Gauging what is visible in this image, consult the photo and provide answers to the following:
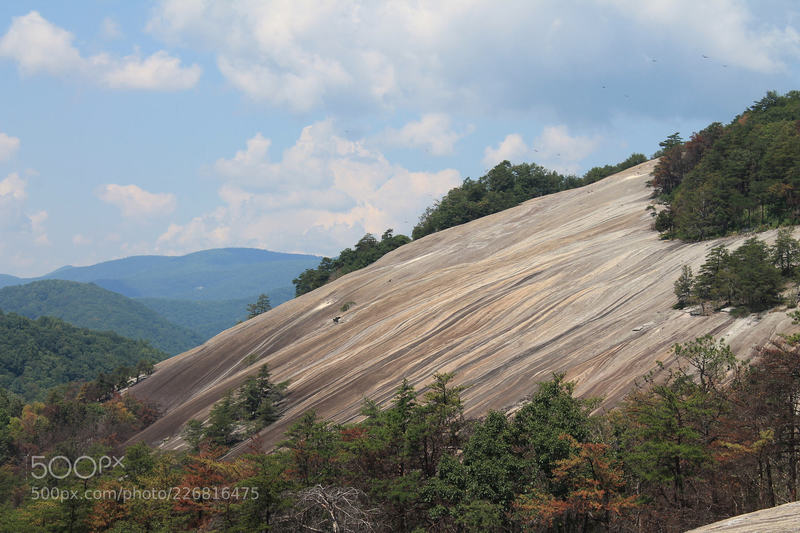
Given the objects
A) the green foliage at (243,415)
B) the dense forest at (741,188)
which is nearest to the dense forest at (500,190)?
the dense forest at (741,188)

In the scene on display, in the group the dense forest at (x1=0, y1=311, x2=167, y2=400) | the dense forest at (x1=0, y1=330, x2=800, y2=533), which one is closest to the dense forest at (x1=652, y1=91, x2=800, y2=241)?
the dense forest at (x1=0, y1=330, x2=800, y2=533)

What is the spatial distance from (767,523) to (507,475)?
878 cm

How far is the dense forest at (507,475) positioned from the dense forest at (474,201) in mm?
68943

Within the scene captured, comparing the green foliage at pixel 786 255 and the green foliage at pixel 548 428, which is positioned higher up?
the green foliage at pixel 786 255

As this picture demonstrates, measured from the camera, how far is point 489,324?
137ft

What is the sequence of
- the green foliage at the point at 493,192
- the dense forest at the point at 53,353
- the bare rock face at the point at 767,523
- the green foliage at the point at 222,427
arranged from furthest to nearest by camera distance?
1. the dense forest at the point at 53,353
2. the green foliage at the point at 493,192
3. the green foliage at the point at 222,427
4. the bare rock face at the point at 767,523

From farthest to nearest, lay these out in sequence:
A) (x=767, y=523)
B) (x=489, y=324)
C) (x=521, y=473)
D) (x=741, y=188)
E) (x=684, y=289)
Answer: (x=741, y=188) → (x=489, y=324) → (x=684, y=289) → (x=521, y=473) → (x=767, y=523)

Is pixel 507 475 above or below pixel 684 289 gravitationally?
below

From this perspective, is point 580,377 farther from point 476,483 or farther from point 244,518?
point 244,518

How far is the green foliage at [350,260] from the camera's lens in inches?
3765

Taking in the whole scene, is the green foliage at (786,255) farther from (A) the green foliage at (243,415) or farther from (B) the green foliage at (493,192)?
(B) the green foliage at (493,192)

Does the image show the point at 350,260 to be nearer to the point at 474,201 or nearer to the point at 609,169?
the point at 474,201

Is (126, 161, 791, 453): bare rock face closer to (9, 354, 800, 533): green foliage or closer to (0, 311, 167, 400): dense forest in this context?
(9, 354, 800, 533): green foliage

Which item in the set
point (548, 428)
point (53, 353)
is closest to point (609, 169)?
point (548, 428)
